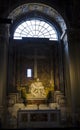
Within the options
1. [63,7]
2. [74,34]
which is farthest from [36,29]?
[74,34]

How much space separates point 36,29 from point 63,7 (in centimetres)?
239

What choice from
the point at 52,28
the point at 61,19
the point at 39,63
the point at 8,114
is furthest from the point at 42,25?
the point at 8,114

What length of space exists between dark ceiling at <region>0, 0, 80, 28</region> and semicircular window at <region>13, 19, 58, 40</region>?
1.58 metres

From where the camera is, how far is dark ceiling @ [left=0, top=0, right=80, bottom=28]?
1241cm

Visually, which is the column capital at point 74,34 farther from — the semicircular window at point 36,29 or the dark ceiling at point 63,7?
the semicircular window at point 36,29

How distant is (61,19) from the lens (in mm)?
12984

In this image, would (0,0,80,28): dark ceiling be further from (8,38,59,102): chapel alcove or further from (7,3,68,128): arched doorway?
(8,38,59,102): chapel alcove

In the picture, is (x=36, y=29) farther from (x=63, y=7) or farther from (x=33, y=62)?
(x=33, y=62)

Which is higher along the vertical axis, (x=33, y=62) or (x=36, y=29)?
(x=36, y=29)

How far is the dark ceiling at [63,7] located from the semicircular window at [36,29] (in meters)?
1.58

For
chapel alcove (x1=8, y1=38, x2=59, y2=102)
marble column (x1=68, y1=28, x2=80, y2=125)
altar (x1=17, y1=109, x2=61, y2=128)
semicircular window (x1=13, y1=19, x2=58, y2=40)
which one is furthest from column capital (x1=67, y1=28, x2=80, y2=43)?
altar (x1=17, y1=109, x2=61, y2=128)

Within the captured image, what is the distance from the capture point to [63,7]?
1291 cm

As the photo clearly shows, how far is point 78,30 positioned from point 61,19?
1.44m

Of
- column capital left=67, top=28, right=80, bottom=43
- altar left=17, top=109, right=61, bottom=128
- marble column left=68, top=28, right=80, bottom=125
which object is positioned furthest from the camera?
column capital left=67, top=28, right=80, bottom=43
